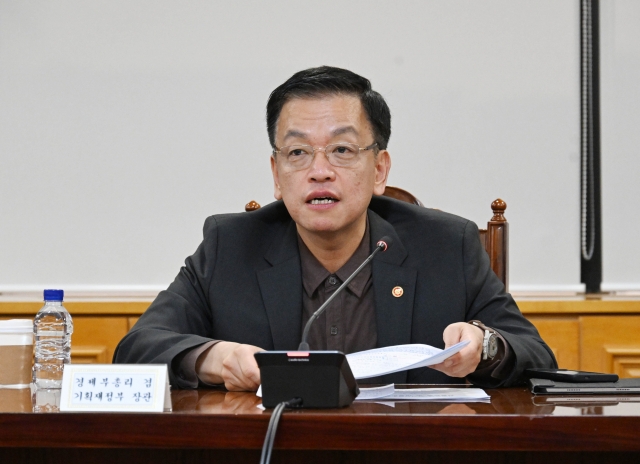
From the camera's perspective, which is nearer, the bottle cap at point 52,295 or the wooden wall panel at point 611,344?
the bottle cap at point 52,295

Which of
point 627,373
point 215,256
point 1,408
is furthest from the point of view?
point 627,373

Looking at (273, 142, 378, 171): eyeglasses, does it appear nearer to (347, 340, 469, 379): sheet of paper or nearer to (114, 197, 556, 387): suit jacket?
(114, 197, 556, 387): suit jacket

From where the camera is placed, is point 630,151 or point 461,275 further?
point 630,151

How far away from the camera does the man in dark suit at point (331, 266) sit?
1.78 metres

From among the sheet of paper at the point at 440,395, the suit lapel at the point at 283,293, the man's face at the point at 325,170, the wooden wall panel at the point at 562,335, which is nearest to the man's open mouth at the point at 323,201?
the man's face at the point at 325,170

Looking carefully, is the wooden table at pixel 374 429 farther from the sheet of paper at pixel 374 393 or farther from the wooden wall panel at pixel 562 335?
the wooden wall panel at pixel 562 335

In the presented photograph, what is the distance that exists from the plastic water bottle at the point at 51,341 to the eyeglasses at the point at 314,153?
61 cm

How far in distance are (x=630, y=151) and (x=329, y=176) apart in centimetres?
195

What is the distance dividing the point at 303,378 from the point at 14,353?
689 mm

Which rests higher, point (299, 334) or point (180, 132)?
point (180, 132)

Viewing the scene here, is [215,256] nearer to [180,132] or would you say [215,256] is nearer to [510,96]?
[180,132]

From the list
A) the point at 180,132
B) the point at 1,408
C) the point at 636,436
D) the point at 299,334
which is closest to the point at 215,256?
the point at 299,334

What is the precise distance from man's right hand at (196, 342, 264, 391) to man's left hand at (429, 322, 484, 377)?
1.08 ft

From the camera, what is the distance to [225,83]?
Answer: 10.8ft
